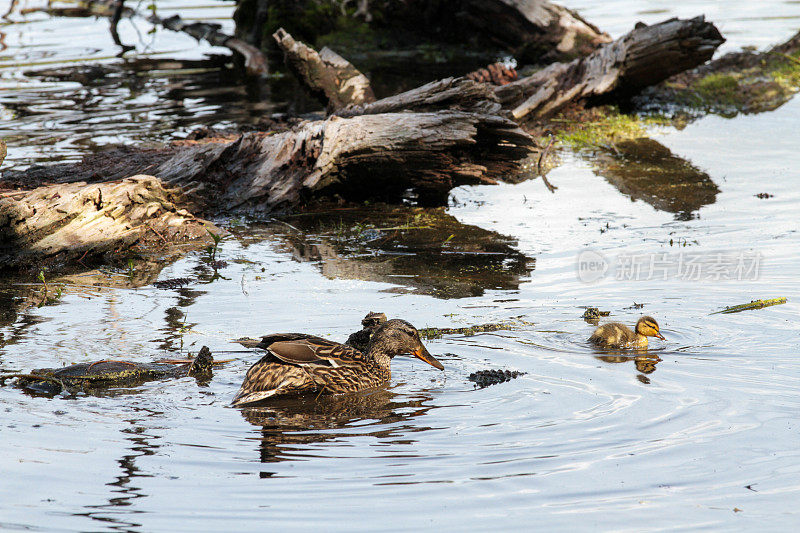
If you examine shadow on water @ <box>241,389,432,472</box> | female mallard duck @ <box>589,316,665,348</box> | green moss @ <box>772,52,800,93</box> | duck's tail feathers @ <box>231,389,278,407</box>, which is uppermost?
green moss @ <box>772,52,800,93</box>

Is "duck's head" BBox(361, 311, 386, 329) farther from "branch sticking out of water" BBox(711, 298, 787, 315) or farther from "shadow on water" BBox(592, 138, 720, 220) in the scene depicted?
"shadow on water" BBox(592, 138, 720, 220)

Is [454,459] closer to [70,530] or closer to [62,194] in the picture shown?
[70,530]

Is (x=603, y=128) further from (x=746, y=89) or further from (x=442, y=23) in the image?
(x=442, y=23)

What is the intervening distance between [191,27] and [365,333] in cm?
1927

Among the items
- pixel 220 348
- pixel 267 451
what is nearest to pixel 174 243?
pixel 220 348

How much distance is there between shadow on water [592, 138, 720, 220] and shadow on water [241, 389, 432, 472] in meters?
5.68

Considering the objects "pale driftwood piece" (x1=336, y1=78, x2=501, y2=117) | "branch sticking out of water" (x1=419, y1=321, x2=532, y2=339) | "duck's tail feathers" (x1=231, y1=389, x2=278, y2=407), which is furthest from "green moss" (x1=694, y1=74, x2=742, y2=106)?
"duck's tail feathers" (x1=231, y1=389, x2=278, y2=407)

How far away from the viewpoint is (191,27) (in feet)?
80.6

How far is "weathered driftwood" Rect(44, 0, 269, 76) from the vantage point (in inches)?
840

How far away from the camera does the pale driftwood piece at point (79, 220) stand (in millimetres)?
9312

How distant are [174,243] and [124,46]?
16.1 metres

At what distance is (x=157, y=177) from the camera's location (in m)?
11.3

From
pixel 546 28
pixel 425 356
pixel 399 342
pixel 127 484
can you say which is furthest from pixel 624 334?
pixel 546 28

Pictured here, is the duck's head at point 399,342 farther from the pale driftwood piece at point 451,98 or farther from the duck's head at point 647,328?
the pale driftwood piece at point 451,98
